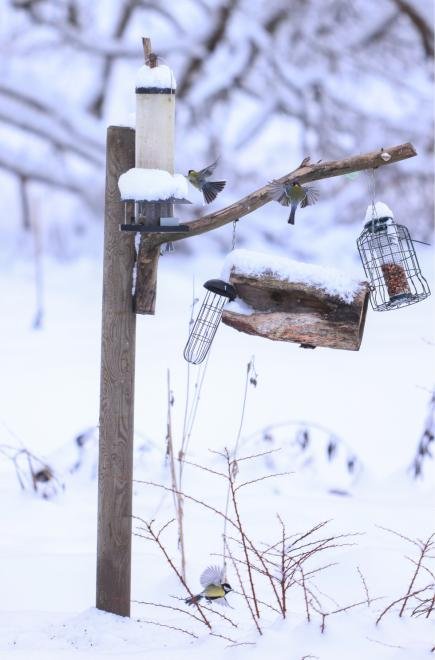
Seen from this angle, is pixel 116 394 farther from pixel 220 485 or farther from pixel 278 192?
pixel 220 485

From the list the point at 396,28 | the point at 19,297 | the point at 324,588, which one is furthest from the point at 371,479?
the point at 396,28

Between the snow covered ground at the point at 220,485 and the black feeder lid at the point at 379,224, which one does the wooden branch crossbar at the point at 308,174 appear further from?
the snow covered ground at the point at 220,485

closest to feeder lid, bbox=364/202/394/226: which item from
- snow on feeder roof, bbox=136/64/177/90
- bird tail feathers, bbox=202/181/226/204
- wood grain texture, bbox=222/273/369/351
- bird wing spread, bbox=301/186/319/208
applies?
bird wing spread, bbox=301/186/319/208

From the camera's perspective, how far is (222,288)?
3203 mm

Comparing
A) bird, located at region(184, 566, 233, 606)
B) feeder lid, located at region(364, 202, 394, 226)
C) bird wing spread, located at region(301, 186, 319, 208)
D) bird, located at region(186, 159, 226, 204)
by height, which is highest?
bird, located at region(186, 159, 226, 204)

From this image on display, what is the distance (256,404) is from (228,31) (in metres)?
6.78

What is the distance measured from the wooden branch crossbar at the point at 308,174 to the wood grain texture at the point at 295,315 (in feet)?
0.64

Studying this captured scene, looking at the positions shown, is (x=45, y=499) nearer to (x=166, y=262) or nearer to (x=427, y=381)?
(x=427, y=381)

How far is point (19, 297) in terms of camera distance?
35.3 ft

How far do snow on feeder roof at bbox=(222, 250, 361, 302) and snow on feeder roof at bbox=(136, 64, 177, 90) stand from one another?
0.58 m

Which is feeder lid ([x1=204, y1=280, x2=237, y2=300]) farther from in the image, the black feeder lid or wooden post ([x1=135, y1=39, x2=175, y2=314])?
the black feeder lid

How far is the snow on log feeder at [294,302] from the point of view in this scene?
318cm

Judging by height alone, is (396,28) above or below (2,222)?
above

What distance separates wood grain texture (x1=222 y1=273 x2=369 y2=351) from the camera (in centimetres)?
319
